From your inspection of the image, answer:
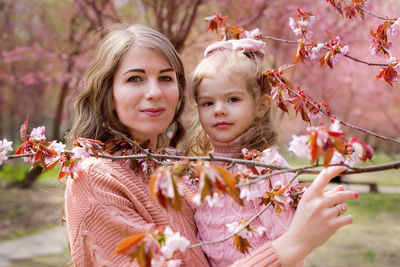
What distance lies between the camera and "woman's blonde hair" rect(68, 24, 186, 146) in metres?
2.06

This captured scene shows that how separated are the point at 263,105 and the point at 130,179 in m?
0.84

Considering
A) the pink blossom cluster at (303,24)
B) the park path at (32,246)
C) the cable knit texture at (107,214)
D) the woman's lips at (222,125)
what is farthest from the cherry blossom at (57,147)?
the park path at (32,246)

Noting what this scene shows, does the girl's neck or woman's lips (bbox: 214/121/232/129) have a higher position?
woman's lips (bbox: 214/121/232/129)

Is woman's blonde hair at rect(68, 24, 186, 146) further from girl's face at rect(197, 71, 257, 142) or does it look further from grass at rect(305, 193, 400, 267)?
grass at rect(305, 193, 400, 267)

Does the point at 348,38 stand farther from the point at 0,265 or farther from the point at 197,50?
the point at 0,265

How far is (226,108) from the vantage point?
2205 millimetres

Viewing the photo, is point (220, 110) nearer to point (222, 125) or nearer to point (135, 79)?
point (222, 125)

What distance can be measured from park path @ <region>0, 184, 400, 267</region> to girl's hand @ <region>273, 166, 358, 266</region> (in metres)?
5.15

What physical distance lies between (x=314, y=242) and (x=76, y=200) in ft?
3.12

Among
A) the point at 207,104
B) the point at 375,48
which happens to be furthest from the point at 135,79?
the point at 375,48

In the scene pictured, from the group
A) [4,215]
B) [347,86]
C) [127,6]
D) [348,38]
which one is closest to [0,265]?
[4,215]

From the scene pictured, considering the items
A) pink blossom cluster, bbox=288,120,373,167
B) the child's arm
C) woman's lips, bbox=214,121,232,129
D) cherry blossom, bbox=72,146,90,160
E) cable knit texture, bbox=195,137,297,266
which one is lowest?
cable knit texture, bbox=195,137,297,266

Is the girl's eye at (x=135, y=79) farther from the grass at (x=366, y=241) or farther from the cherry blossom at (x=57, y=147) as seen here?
the grass at (x=366, y=241)

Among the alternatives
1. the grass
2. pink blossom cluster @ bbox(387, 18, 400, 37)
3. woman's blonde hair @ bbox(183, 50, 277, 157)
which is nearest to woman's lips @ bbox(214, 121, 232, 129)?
woman's blonde hair @ bbox(183, 50, 277, 157)
